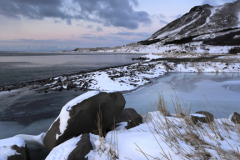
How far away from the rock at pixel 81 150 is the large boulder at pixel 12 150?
1574 millimetres

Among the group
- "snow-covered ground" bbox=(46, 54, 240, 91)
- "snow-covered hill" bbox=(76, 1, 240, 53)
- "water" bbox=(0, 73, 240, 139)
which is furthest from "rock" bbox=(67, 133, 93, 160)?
"snow-covered hill" bbox=(76, 1, 240, 53)

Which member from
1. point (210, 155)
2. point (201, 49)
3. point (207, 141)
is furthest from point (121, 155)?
point (201, 49)

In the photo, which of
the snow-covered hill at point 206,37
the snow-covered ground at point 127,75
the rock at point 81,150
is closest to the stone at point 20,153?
the rock at point 81,150

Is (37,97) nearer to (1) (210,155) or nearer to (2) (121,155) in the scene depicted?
(2) (121,155)

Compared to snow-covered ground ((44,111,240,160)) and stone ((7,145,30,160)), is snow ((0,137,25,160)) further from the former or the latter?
snow-covered ground ((44,111,240,160))

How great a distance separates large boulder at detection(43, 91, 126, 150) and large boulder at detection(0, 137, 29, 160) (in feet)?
2.19

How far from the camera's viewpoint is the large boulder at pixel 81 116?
3.80 metres

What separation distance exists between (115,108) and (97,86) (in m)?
7.21

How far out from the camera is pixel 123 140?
3.19 meters

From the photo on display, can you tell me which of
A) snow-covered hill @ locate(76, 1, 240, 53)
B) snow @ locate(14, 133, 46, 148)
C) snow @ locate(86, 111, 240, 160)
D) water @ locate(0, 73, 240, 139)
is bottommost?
water @ locate(0, 73, 240, 139)

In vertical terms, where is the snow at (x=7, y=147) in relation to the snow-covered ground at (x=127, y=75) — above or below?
above

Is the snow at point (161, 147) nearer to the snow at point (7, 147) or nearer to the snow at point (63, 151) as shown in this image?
the snow at point (63, 151)

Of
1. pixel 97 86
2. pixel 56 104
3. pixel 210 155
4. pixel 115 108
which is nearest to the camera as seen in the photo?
pixel 210 155

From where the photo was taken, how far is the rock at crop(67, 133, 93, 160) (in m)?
2.73
